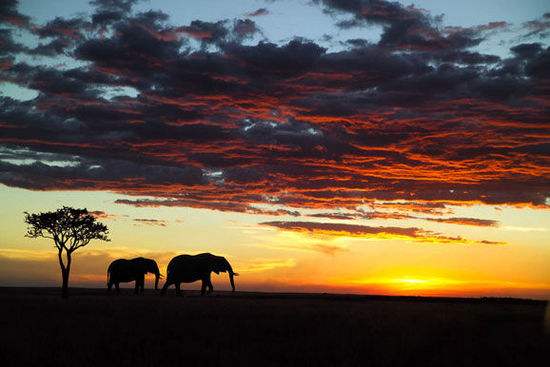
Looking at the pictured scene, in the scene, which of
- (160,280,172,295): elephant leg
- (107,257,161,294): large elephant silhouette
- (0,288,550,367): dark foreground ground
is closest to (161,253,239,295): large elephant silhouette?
(160,280,172,295): elephant leg

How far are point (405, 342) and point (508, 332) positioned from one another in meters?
6.26

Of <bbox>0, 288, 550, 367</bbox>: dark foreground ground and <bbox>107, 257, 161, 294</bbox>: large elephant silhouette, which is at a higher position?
<bbox>107, 257, 161, 294</bbox>: large elephant silhouette

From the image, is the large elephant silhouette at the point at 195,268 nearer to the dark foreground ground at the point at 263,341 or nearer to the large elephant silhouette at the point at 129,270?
the large elephant silhouette at the point at 129,270

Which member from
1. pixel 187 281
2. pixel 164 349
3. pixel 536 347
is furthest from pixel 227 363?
pixel 187 281

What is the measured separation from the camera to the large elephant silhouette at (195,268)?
66062mm

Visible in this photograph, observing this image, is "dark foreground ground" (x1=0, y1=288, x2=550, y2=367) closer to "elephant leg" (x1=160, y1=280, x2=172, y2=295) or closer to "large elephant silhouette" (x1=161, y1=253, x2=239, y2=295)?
"elephant leg" (x1=160, y1=280, x2=172, y2=295)

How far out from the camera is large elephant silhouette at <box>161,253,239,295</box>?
2601 inches

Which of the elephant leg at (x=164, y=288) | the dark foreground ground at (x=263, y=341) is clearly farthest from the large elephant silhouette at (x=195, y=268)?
the dark foreground ground at (x=263, y=341)

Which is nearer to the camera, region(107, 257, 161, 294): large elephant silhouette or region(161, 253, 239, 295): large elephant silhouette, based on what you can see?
region(161, 253, 239, 295): large elephant silhouette

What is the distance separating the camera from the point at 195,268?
6662cm

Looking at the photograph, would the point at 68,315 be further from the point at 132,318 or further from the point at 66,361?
the point at 66,361

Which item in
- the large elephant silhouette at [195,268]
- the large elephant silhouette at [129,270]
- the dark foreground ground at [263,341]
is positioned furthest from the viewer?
the large elephant silhouette at [129,270]

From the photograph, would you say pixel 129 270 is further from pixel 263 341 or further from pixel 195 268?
pixel 263 341

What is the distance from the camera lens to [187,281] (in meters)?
67.1
